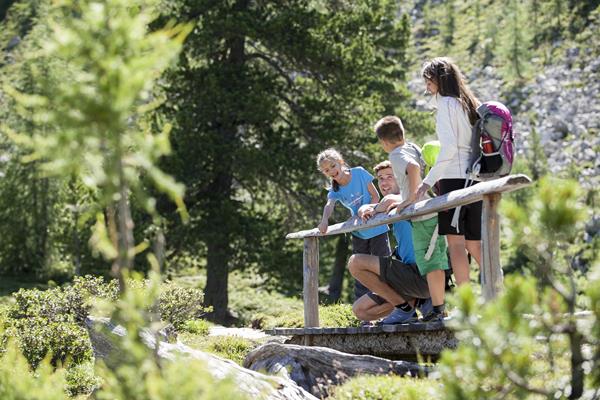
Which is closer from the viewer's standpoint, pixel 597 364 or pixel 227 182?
pixel 597 364

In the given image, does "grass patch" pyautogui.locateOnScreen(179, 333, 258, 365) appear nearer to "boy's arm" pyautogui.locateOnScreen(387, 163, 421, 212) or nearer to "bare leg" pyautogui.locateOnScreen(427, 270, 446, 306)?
"bare leg" pyautogui.locateOnScreen(427, 270, 446, 306)

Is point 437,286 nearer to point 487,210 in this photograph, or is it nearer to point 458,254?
point 458,254

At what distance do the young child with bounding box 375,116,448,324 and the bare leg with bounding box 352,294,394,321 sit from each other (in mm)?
910

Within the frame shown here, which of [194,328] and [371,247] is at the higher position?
[371,247]

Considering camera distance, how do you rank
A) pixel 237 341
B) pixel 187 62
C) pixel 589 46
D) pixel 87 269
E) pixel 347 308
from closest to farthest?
pixel 237 341, pixel 347 308, pixel 187 62, pixel 87 269, pixel 589 46

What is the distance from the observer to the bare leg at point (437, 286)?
7.69 metres

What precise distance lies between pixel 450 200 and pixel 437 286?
131cm

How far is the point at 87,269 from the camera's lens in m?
24.2

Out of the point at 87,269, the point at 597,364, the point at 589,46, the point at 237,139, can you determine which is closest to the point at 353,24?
the point at 237,139

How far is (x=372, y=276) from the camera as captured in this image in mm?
8336

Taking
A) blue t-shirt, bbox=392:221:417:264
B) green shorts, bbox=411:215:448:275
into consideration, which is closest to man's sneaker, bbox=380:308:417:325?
blue t-shirt, bbox=392:221:417:264

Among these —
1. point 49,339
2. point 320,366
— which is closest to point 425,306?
point 320,366

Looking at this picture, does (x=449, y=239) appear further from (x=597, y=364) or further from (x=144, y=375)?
(x=144, y=375)

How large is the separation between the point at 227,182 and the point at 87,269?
5484 millimetres
